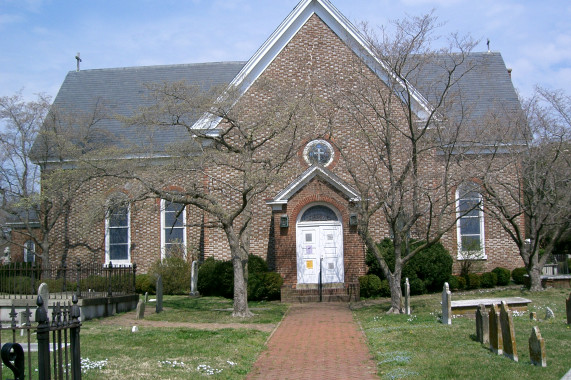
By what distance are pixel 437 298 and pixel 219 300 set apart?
24.6 feet

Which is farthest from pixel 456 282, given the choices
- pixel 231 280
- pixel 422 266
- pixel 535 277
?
pixel 231 280

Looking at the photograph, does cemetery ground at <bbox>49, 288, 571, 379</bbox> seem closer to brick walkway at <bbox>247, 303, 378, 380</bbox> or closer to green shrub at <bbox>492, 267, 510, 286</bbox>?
brick walkway at <bbox>247, 303, 378, 380</bbox>

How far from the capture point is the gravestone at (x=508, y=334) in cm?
970

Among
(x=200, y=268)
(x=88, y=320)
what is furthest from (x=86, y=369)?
(x=200, y=268)

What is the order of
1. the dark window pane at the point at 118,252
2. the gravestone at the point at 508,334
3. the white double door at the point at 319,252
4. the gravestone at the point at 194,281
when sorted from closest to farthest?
the gravestone at the point at 508,334, the white double door at the point at 319,252, the gravestone at the point at 194,281, the dark window pane at the point at 118,252

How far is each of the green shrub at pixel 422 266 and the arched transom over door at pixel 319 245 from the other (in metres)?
1.34

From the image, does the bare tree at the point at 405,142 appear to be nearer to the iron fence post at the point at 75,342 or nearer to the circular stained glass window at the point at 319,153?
the circular stained glass window at the point at 319,153

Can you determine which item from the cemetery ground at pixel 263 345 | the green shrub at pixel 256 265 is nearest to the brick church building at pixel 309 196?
the green shrub at pixel 256 265

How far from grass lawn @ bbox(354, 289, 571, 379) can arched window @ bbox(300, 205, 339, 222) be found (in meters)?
5.76

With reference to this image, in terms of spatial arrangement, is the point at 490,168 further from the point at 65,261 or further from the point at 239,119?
the point at 65,261

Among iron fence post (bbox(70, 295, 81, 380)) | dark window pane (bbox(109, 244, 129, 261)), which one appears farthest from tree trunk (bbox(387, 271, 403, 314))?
dark window pane (bbox(109, 244, 129, 261))

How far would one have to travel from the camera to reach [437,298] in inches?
806

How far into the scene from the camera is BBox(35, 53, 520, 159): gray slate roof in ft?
86.6

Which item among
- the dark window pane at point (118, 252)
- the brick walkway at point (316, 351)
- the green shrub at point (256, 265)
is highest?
the dark window pane at point (118, 252)
